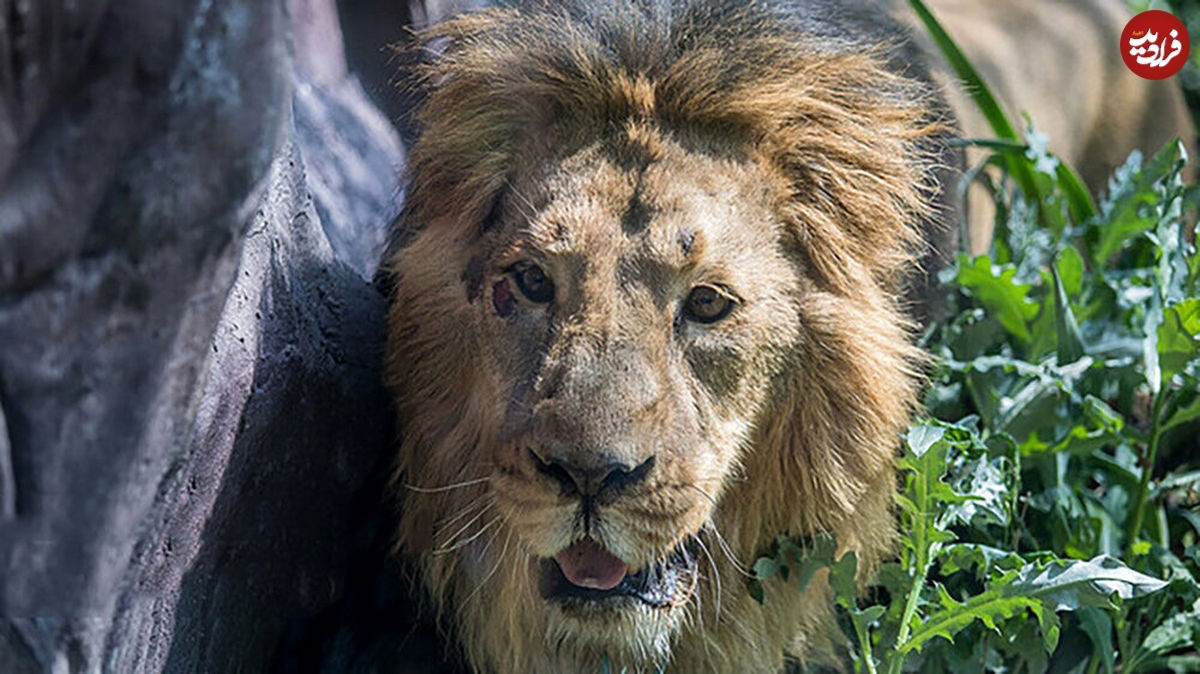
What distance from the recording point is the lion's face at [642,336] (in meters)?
2.33

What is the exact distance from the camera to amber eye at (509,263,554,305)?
96.3 inches

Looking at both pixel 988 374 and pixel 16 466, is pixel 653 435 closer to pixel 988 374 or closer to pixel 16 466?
pixel 16 466

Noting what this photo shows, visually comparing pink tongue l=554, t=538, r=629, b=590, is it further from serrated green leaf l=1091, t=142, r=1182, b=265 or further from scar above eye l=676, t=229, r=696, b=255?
serrated green leaf l=1091, t=142, r=1182, b=265

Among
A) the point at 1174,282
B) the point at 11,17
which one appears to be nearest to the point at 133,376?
the point at 11,17

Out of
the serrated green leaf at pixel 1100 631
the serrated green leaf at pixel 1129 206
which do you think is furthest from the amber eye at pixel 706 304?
the serrated green leaf at pixel 1129 206

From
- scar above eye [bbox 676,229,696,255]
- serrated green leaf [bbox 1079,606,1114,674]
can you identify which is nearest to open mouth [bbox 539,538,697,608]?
scar above eye [bbox 676,229,696,255]

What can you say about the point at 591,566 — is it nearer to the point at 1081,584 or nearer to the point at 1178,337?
the point at 1081,584

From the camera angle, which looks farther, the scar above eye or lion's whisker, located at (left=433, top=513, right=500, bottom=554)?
lion's whisker, located at (left=433, top=513, right=500, bottom=554)

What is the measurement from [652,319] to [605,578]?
0.47 meters

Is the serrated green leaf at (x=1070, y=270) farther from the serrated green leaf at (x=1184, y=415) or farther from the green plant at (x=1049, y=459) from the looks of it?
the serrated green leaf at (x=1184, y=415)

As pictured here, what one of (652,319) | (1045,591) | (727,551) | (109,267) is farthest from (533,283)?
(1045,591)

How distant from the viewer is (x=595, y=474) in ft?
7.22

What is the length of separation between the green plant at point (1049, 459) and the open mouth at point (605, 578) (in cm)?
22

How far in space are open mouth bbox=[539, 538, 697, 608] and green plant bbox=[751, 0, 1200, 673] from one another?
0.72 feet
